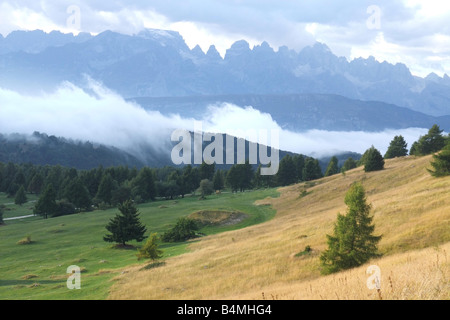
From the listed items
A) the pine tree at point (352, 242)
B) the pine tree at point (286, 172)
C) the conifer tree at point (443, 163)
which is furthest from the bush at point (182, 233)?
the pine tree at point (286, 172)

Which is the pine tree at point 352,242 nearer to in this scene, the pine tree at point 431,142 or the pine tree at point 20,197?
the pine tree at point 431,142

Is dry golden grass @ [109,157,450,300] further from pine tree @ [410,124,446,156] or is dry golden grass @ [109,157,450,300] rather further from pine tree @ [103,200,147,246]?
pine tree @ [410,124,446,156]

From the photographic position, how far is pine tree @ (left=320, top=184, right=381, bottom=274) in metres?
20.6

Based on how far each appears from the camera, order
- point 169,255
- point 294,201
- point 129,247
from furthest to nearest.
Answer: point 294,201
point 129,247
point 169,255

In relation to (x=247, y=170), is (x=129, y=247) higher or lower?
lower

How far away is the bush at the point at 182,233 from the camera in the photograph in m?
51.9

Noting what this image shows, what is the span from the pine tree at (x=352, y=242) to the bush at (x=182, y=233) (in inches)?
1310

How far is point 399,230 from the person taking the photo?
27062 millimetres

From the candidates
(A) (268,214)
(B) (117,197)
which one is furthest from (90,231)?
(B) (117,197)

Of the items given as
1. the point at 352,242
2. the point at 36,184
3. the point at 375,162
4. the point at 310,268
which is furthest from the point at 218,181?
the point at 352,242

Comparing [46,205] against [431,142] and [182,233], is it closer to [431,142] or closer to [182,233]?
[182,233]

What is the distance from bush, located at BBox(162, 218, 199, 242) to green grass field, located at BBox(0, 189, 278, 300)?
2.28m
